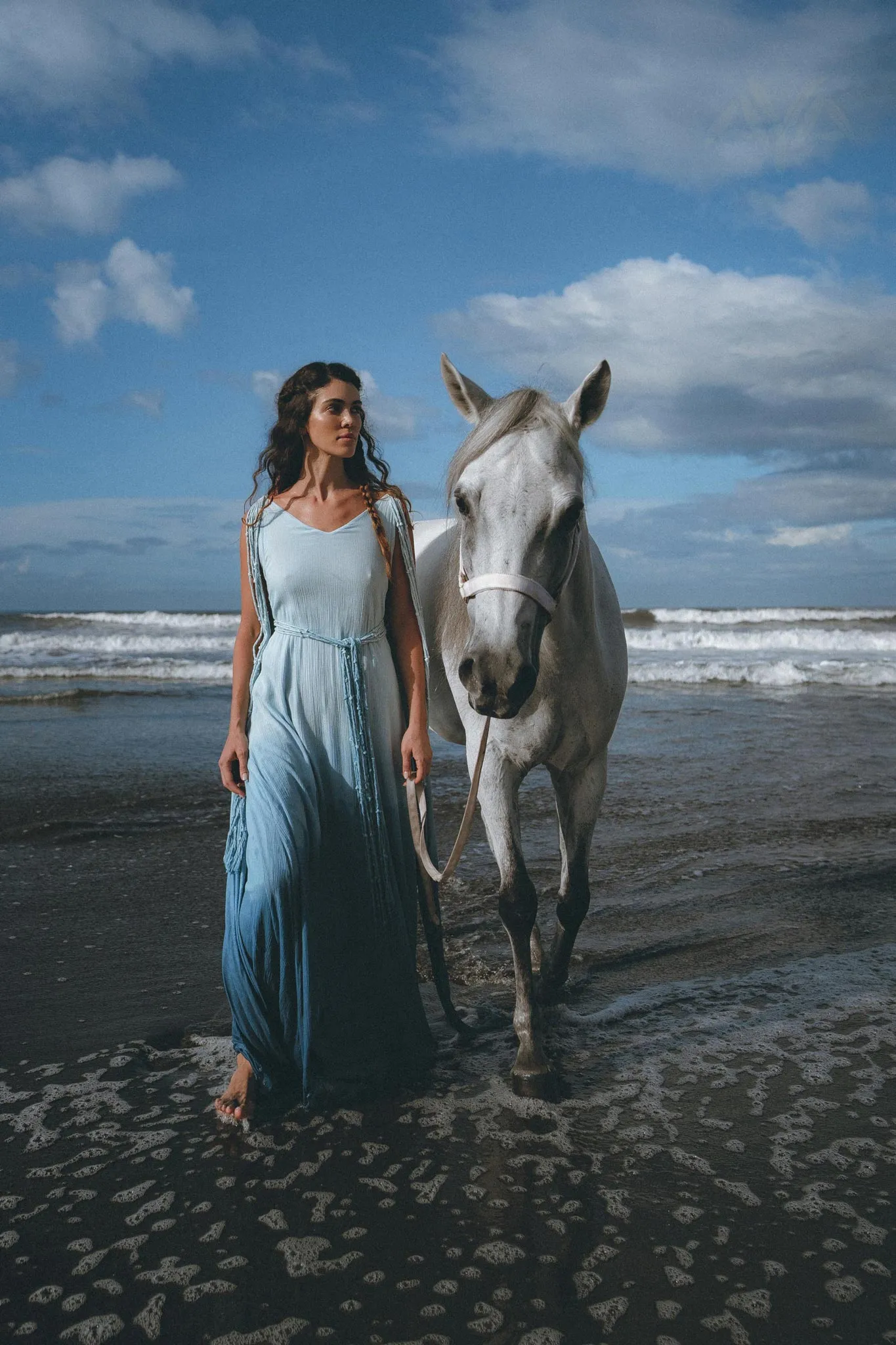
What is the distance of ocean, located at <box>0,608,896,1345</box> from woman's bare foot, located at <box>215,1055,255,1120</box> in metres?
0.05

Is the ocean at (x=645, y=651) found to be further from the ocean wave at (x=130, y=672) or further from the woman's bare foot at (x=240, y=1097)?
the woman's bare foot at (x=240, y=1097)

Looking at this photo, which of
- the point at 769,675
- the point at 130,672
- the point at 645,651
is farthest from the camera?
the point at 645,651

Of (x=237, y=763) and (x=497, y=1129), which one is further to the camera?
(x=237, y=763)

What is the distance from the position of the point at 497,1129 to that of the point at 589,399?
2.06m

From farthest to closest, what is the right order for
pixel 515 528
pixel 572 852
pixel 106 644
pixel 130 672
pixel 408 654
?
pixel 106 644
pixel 130 672
pixel 572 852
pixel 408 654
pixel 515 528

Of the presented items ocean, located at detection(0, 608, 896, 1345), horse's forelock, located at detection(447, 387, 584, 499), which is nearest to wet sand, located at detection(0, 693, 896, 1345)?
ocean, located at detection(0, 608, 896, 1345)

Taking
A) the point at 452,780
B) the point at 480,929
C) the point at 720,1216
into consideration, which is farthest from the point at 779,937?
Answer: the point at 452,780

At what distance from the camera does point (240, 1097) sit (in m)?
2.33

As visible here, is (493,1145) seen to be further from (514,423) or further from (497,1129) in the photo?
(514,423)

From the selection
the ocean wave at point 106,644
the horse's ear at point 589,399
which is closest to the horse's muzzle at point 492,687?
the horse's ear at point 589,399

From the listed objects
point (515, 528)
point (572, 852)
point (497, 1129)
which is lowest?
point (497, 1129)

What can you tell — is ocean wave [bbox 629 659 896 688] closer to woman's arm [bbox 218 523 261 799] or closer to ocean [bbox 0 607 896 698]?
ocean [bbox 0 607 896 698]

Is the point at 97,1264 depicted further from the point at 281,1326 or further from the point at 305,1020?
the point at 305,1020

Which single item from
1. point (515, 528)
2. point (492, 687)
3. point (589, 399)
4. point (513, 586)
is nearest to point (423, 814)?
point (492, 687)
